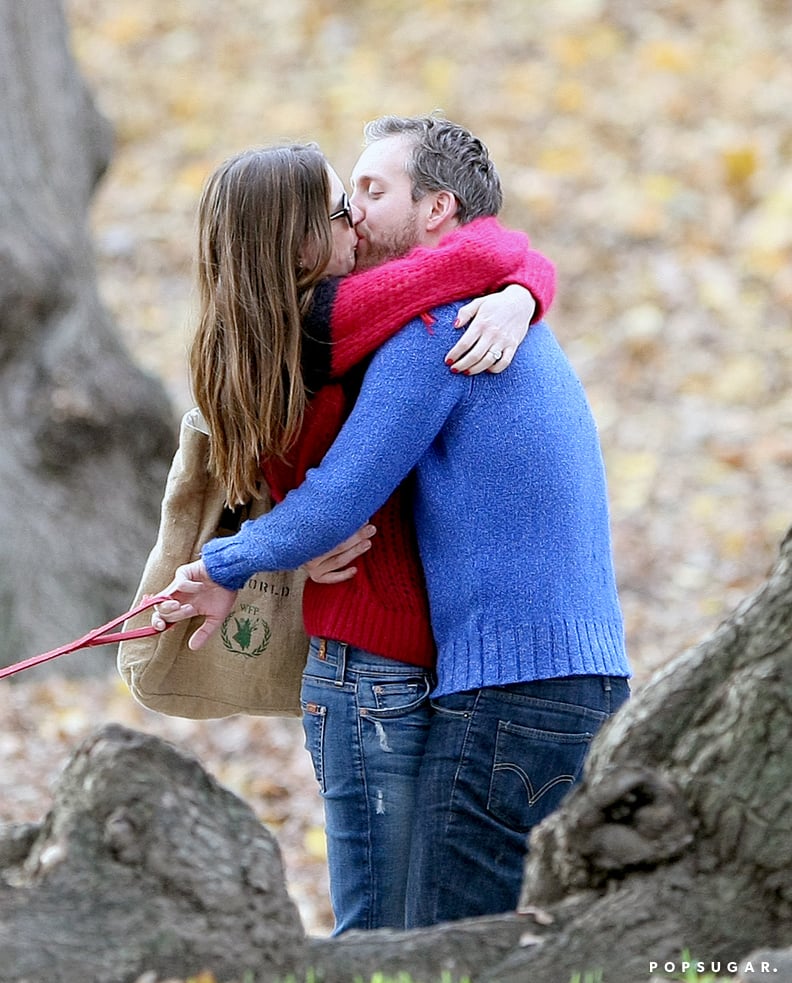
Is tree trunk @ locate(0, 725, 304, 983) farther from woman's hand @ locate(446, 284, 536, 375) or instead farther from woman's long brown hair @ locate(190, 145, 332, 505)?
woman's hand @ locate(446, 284, 536, 375)

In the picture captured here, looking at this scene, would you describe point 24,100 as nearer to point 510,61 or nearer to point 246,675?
point 246,675

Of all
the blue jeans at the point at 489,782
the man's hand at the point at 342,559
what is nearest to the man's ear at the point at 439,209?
the man's hand at the point at 342,559

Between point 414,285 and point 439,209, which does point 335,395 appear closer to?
point 414,285

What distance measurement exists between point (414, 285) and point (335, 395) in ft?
0.89

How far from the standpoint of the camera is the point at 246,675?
9.69 ft

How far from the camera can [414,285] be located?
2.58 metres

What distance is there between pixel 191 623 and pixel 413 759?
0.57 metres

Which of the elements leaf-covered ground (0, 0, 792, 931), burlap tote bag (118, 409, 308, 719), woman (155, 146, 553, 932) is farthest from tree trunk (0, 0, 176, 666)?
woman (155, 146, 553, 932)

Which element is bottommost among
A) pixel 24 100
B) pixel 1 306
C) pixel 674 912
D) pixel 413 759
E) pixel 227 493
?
pixel 674 912

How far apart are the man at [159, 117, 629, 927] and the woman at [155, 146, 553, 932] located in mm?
58

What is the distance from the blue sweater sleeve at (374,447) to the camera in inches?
100

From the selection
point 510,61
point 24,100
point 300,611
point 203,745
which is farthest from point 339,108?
point 300,611

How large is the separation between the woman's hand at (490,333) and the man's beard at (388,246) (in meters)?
0.23

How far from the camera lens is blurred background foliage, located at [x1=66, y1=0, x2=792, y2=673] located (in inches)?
296
